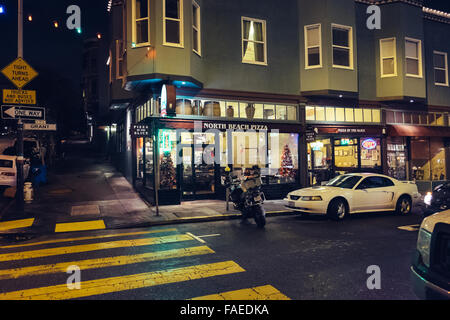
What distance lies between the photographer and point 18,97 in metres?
11.5

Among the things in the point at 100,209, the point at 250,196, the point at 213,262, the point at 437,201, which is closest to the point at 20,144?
the point at 100,209

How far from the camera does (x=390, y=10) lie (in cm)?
1788

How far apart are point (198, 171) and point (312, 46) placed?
27.7ft

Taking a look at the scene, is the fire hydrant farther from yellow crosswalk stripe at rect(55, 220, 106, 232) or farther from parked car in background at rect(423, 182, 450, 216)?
parked car in background at rect(423, 182, 450, 216)

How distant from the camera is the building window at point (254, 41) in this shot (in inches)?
605

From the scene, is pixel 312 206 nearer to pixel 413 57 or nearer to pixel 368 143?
pixel 368 143

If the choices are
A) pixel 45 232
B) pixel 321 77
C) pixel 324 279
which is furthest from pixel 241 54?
pixel 324 279

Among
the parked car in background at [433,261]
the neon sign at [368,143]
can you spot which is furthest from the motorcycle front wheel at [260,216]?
the neon sign at [368,143]

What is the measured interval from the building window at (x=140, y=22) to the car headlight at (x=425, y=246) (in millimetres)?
12350

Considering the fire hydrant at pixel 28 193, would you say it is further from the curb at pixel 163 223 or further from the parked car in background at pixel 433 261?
the parked car in background at pixel 433 261

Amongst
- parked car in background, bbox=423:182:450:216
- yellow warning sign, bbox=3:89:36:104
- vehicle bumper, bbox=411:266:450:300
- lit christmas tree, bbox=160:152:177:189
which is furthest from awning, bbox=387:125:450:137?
yellow warning sign, bbox=3:89:36:104
